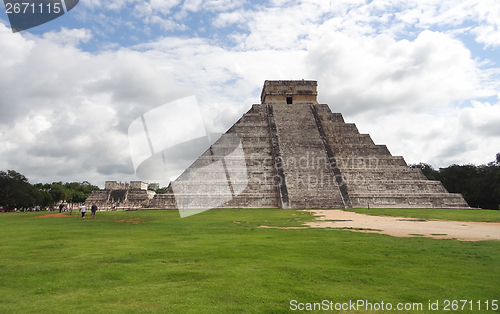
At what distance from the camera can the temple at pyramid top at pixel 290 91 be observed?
119 ft

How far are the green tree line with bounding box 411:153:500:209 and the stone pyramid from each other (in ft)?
42.6

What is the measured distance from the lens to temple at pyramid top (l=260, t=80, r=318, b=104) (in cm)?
3612

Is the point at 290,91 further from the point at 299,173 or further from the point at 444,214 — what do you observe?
the point at 444,214

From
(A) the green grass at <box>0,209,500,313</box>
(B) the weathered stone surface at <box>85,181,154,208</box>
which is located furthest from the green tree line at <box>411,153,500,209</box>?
(B) the weathered stone surface at <box>85,181,154,208</box>

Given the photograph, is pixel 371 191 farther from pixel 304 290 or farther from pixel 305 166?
pixel 304 290

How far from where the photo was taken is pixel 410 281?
566cm

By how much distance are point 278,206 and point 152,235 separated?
13.0 m

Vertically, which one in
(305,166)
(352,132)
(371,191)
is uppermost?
(352,132)

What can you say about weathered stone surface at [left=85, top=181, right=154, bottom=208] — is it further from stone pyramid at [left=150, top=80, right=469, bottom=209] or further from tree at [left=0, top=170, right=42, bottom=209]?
stone pyramid at [left=150, top=80, right=469, bottom=209]

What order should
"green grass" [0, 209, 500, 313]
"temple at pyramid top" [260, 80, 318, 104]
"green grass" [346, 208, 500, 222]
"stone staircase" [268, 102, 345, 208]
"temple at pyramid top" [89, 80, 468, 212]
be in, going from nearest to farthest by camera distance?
"green grass" [0, 209, 500, 313] < "green grass" [346, 208, 500, 222] < "stone staircase" [268, 102, 345, 208] < "temple at pyramid top" [89, 80, 468, 212] < "temple at pyramid top" [260, 80, 318, 104]

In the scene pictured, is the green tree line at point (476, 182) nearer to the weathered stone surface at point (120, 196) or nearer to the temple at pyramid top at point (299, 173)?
the temple at pyramid top at point (299, 173)

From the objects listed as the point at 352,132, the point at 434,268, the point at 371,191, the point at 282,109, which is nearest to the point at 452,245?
the point at 434,268

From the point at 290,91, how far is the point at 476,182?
69.2ft

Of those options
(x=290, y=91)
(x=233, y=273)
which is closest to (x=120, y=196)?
(x=290, y=91)
